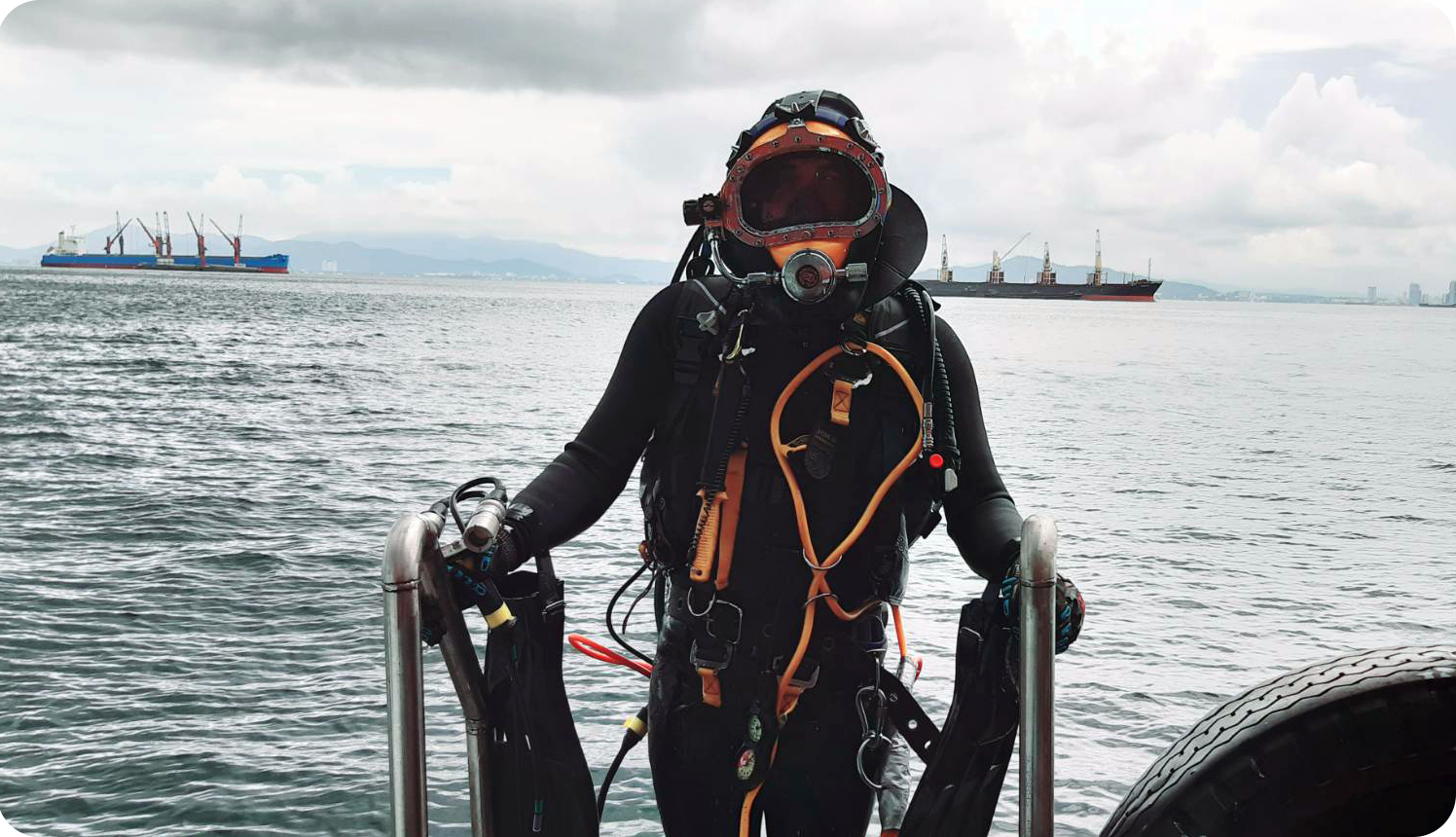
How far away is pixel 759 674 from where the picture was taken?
8.62 feet

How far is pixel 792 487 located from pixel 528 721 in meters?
0.76

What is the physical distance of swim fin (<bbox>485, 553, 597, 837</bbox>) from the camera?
2486 millimetres

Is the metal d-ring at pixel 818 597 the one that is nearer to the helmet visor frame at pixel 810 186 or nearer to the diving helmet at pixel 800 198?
the diving helmet at pixel 800 198

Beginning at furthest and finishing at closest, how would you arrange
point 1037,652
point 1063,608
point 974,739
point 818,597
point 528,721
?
point 818,597, point 528,721, point 974,739, point 1063,608, point 1037,652

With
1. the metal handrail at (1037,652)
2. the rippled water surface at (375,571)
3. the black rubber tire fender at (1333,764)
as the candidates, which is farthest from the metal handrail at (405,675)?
the rippled water surface at (375,571)

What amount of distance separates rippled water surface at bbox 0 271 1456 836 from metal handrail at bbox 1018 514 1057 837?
352cm

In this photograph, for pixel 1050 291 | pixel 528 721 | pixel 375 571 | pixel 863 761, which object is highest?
pixel 1050 291

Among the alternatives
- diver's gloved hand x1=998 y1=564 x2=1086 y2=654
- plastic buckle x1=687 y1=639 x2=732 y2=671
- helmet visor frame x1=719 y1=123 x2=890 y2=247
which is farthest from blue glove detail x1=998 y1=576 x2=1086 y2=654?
helmet visor frame x1=719 y1=123 x2=890 y2=247

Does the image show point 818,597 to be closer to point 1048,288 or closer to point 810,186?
point 810,186

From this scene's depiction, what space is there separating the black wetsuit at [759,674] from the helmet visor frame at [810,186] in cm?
22

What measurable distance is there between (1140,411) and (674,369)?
923 inches

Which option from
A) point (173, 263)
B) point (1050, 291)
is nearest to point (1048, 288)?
point (1050, 291)

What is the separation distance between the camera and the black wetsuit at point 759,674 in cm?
265

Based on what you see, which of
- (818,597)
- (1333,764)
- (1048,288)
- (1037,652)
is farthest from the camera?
(1048,288)
